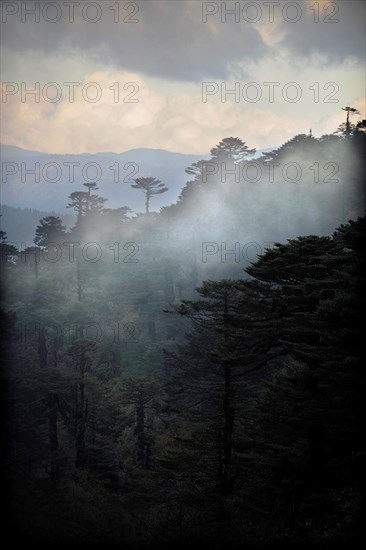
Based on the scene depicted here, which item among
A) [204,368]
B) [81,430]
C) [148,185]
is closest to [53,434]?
[81,430]

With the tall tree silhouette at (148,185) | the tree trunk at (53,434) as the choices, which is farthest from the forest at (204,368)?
the tall tree silhouette at (148,185)

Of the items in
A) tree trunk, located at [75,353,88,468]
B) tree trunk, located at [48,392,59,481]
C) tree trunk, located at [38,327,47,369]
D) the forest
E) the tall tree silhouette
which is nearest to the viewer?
the forest

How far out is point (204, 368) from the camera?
825 inches

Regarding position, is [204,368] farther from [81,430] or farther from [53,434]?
[53,434]

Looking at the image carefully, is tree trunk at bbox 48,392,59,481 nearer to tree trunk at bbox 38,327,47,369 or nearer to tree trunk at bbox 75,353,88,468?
tree trunk at bbox 75,353,88,468

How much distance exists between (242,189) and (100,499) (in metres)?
49.8

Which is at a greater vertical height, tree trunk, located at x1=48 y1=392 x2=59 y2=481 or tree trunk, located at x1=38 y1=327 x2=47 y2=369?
tree trunk, located at x1=38 y1=327 x2=47 y2=369

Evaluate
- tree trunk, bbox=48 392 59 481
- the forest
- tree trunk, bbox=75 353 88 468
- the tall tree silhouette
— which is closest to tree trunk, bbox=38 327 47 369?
the forest

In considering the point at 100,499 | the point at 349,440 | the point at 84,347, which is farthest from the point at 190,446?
the point at 84,347

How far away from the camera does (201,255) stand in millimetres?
59281

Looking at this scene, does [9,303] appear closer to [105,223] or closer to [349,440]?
[105,223]

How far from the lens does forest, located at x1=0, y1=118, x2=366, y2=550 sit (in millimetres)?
11258

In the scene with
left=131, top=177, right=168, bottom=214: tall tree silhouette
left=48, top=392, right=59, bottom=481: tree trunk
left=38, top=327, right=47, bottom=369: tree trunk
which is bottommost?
left=48, top=392, right=59, bottom=481: tree trunk

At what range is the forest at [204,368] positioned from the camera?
36.9 ft
